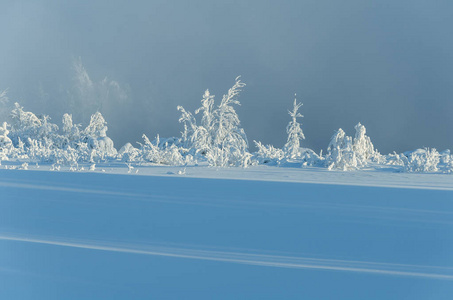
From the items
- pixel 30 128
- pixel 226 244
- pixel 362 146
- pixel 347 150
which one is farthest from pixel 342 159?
pixel 30 128

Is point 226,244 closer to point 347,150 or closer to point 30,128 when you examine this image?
point 347,150

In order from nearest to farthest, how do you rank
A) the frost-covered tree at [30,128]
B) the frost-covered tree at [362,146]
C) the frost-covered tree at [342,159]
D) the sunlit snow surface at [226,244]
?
1. the sunlit snow surface at [226,244]
2. the frost-covered tree at [342,159]
3. the frost-covered tree at [362,146]
4. the frost-covered tree at [30,128]

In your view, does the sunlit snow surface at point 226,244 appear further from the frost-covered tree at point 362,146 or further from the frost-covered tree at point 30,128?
the frost-covered tree at point 30,128

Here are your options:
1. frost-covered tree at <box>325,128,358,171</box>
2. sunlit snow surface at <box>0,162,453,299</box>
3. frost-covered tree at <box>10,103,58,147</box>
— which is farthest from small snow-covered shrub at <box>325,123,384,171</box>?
frost-covered tree at <box>10,103,58,147</box>

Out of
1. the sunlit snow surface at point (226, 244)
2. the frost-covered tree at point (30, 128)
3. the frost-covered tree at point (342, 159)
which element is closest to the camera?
the sunlit snow surface at point (226, 244)

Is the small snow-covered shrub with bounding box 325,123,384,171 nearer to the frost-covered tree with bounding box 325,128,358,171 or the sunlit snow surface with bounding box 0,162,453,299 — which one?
the frost-covered tree with bounding box 325,128,358,171

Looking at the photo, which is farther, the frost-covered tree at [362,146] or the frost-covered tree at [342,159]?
the frost-covered tree at [362,146]

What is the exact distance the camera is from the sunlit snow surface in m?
2.16

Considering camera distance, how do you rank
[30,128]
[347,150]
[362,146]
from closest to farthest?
[347,150], [362,146], [30,128]

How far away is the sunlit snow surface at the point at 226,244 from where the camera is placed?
7.07ft

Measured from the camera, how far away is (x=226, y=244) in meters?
2.81

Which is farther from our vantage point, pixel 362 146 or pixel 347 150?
pixel 362 146

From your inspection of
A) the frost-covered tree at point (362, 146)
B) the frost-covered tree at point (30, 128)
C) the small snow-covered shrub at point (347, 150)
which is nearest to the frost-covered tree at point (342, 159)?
the small snow-covered shrub at point (347, 150)

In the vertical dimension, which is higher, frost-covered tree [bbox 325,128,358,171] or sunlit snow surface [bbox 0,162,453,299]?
frost-covered tree [bbox 325,128,358,171]
